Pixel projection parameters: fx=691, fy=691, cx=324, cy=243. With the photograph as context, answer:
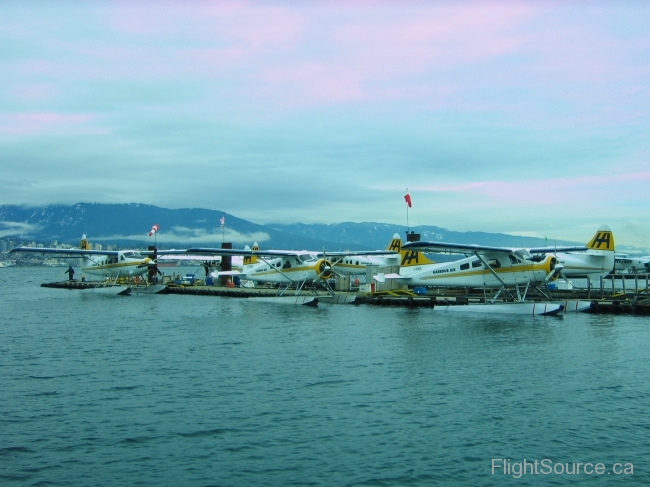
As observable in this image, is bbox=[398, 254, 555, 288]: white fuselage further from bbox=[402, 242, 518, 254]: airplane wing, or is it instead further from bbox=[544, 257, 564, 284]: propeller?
bbox=[402, 242, 518, 254]: airplane wing

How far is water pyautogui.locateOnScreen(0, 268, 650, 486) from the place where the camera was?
445 inches

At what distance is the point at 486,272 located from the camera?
34.2m

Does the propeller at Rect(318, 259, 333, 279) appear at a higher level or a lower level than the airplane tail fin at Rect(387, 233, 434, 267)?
lower

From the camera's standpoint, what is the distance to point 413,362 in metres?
19.9

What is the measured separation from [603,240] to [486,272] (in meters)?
14.0

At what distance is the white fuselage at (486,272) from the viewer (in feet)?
105

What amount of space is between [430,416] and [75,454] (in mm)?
6774

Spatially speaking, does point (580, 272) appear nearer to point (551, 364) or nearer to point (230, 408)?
point (551, 364)

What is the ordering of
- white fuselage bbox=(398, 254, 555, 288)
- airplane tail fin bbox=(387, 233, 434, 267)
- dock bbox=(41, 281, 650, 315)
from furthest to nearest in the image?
1. airplane tail fin bbox=(387, 233, 434, 267)
2. dock bbox=(41, 281, 650, 315)
3. white fuselage bbox=(398, 254, 555, 288)

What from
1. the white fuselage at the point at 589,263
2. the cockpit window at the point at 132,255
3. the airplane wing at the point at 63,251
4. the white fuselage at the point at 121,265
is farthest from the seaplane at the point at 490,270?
the airplane wing at the point at 63,251

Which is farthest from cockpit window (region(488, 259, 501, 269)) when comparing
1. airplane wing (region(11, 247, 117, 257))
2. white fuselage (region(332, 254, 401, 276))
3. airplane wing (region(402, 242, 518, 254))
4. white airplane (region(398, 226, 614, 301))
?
airplane wing (region(11, 247, 117, 257))

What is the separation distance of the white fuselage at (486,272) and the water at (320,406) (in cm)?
540

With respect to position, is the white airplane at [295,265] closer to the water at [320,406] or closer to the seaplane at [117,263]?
the water at [320,406]

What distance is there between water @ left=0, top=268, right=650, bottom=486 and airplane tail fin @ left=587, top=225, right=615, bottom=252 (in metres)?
18.0
